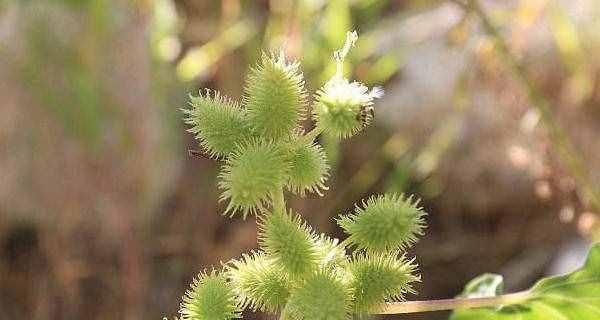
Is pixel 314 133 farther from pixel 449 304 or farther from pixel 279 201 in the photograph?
pixel 449 304

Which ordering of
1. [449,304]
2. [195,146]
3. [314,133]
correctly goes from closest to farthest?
[314,133] → [449,304] → [195,146]

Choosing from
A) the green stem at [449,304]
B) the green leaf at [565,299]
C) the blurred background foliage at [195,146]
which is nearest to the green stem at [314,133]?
the green stem at [449,304]

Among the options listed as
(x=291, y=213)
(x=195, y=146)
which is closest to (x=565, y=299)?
(x=291, y=213)

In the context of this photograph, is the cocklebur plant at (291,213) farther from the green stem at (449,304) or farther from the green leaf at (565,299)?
the green leaf at (565,299)

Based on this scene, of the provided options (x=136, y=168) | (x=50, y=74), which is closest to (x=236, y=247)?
(x=136, y=168)

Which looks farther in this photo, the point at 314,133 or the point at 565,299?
the point at 565,299

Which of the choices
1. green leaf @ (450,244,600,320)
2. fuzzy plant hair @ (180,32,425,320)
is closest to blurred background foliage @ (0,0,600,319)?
green leaf @ (450,244,600,320)

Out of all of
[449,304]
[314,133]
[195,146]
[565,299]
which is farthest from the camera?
[195,146]

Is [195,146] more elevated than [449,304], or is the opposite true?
[195,146]
